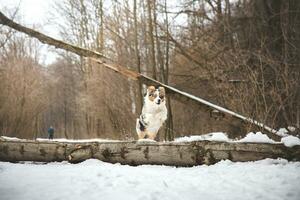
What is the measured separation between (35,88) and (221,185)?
53.1ft

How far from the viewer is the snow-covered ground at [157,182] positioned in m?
3.22

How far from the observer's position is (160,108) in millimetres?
7211

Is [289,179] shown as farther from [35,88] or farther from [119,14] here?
[35,88]

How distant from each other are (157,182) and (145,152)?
1.29 m

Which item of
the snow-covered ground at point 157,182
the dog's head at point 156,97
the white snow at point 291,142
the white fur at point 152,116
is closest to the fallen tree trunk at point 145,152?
the white snow at point 291,142

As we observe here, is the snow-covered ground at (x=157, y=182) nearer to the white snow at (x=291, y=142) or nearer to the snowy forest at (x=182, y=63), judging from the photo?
the white snow at (x=291, y=142)

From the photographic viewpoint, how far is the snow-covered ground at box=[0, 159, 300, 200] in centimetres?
322

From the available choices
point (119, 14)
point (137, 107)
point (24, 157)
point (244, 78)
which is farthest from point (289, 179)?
point (119, 14)

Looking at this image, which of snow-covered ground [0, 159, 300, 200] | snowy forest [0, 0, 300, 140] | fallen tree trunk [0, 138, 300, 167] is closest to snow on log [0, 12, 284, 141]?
snowy forest [0, 0, 300, 140]

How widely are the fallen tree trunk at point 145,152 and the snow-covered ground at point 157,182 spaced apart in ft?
0.58

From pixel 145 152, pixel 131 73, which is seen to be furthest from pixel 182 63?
pixel 145 152

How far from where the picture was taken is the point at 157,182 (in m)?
3.73

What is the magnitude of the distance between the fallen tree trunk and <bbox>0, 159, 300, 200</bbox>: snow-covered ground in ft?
0.58

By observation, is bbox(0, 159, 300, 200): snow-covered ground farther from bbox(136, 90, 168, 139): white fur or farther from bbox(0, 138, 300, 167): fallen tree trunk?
bbox(136, 90, 168, 139): white fur
